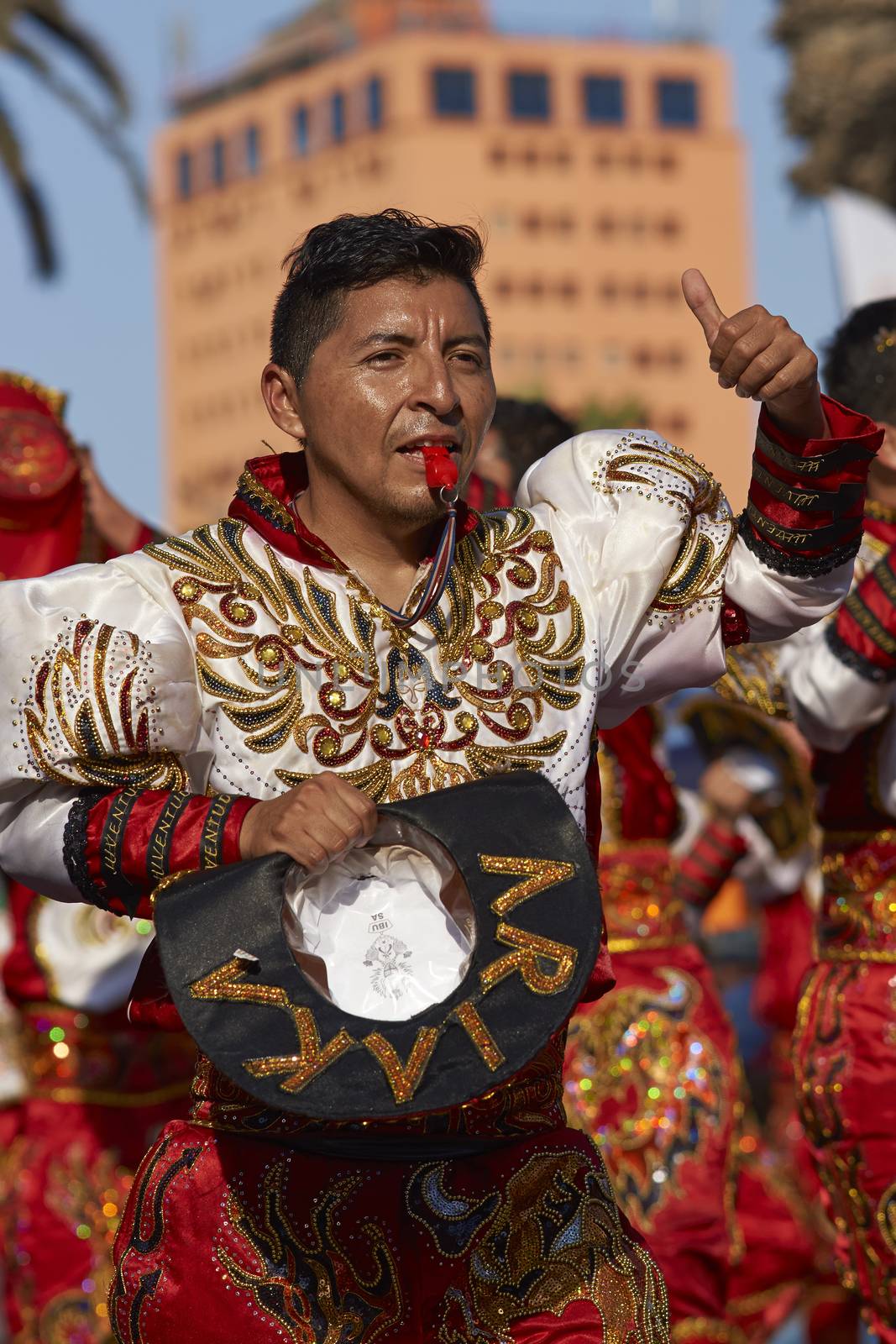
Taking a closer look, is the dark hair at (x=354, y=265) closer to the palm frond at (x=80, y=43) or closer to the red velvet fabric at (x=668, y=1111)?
the red velvet fabric at (x=668, y=1111)

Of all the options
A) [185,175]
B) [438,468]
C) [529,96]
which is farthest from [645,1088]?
[185,175]

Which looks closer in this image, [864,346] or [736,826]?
[864,346]

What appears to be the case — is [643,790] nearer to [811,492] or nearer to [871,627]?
[871,627]

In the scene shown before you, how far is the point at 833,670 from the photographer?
4418 millimetres

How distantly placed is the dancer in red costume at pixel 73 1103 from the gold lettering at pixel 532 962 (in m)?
2.86

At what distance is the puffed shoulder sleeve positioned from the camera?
335 cm

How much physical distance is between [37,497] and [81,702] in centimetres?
182

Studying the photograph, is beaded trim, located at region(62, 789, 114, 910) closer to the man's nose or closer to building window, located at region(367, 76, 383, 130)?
the man's nose

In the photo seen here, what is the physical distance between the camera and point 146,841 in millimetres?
3090

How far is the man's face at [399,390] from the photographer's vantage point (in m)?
3.28

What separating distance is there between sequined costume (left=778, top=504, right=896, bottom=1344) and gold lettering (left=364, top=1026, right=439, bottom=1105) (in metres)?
1.69

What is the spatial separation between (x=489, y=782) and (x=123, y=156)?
14572 mm

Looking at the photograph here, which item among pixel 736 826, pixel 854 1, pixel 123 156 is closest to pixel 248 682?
pixel 736 826

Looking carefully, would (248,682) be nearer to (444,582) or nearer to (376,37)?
(444,582)
